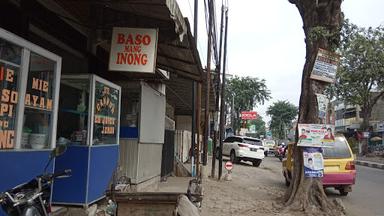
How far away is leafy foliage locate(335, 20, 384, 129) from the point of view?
39.1 metres

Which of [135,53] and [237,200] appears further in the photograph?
[237,200]

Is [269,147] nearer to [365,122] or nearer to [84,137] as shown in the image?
[365,122]

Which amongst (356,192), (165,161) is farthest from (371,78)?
(165,161)

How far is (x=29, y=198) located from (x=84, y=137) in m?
4.25

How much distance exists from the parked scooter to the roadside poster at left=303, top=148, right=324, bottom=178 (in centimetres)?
729

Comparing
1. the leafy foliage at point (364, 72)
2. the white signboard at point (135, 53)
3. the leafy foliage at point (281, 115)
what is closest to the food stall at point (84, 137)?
the white signboard at point (135, 53)

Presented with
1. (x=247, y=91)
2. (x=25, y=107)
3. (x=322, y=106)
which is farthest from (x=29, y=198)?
(x=247, y=91)

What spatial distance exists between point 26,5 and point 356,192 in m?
12.5

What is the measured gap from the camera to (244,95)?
71.6 meters

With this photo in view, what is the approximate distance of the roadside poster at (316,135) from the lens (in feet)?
36.3

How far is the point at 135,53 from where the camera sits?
8.05 meters

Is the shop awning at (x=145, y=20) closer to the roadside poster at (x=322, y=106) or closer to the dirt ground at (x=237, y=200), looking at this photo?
the roadside poster at (x=322, y=106)

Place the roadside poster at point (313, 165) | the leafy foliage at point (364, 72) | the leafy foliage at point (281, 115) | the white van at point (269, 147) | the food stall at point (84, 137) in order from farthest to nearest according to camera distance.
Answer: the leafy foliage at point (281, 115), the white van at point (269, 147), the leafy foliage at point (364, 72), the roadside poster at point (313, 165), the food stall at point (84, 137)

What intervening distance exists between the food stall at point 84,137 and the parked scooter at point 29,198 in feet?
11.2
